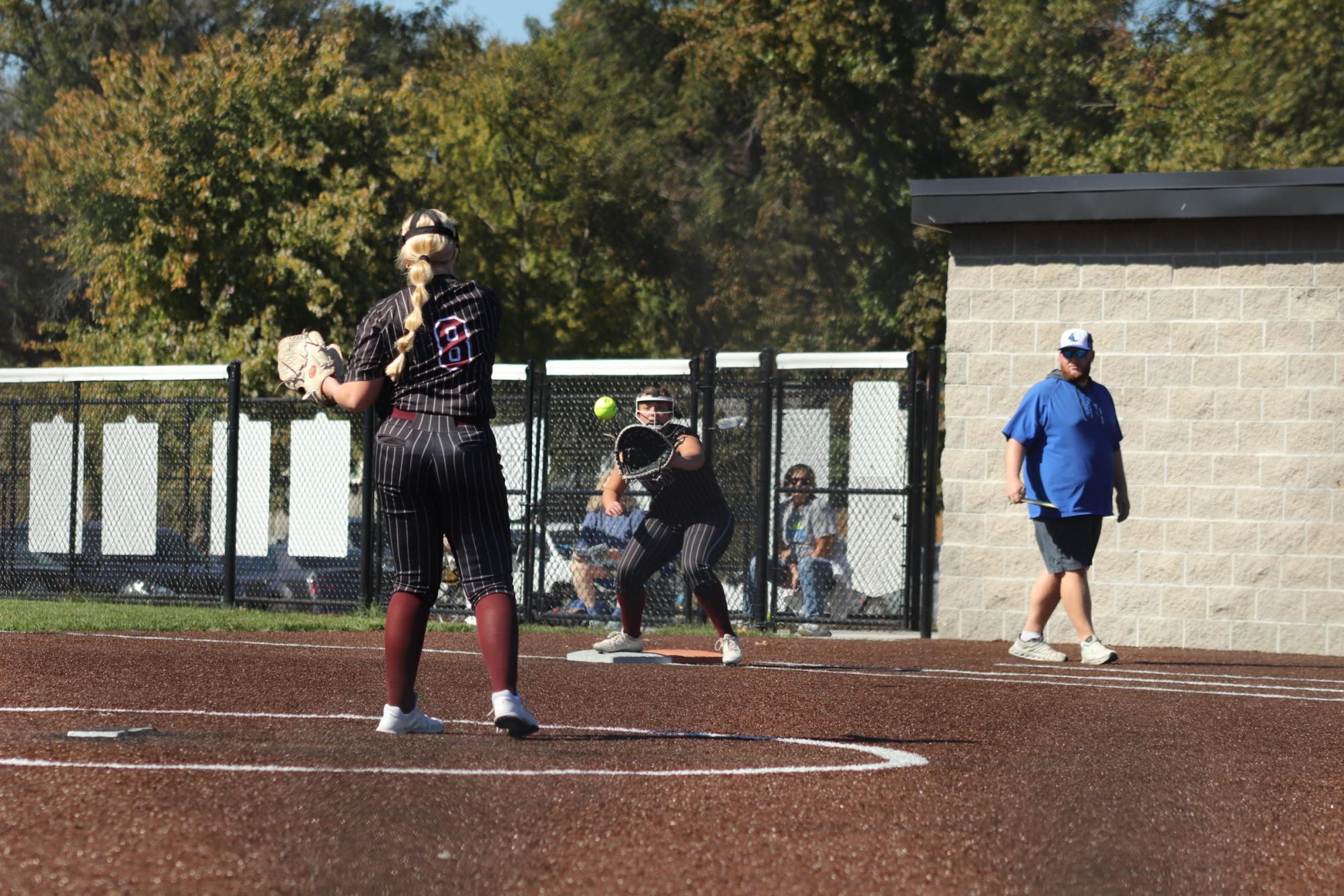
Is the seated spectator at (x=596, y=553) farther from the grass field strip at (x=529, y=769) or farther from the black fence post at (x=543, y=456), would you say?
the grass field strip at (x=529, y=769)

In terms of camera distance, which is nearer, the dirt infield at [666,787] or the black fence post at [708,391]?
the dirt infield at [666,787]

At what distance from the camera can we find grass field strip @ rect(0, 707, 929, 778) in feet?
16.9

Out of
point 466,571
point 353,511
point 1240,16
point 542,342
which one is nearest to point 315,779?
point 466,571

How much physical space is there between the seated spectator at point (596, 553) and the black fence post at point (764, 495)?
46.0 inches

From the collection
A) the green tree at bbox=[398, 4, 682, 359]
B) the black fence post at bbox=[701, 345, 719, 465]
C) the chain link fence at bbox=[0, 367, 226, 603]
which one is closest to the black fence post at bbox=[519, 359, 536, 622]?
the black fence post at bbox=[701, 345, 719, 465]

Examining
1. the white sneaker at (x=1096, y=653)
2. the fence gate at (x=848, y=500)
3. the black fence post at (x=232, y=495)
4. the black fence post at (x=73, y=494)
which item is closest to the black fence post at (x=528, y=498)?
the fence gate at (x=848, y=500)

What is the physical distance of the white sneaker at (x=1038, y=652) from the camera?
10688 millimetres

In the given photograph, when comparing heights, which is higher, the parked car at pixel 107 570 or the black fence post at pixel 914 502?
the black fence post at pixel 914 502

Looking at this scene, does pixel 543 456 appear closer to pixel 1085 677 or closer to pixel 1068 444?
pixel 1068 444

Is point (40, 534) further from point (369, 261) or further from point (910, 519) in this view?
point (369, 261)

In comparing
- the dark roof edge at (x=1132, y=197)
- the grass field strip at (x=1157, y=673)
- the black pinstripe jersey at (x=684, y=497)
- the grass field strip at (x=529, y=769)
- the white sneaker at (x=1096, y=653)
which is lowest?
the grass field strip at (x=1157, y=673)

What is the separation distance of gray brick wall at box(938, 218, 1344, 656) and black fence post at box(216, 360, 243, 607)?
6.33 meters

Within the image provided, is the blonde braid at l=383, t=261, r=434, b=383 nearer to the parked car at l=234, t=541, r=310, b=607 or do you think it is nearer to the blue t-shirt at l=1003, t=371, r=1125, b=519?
the blue t-shirt at l=1003, t=371, r=1125, b=519

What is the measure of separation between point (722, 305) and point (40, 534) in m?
27.3
